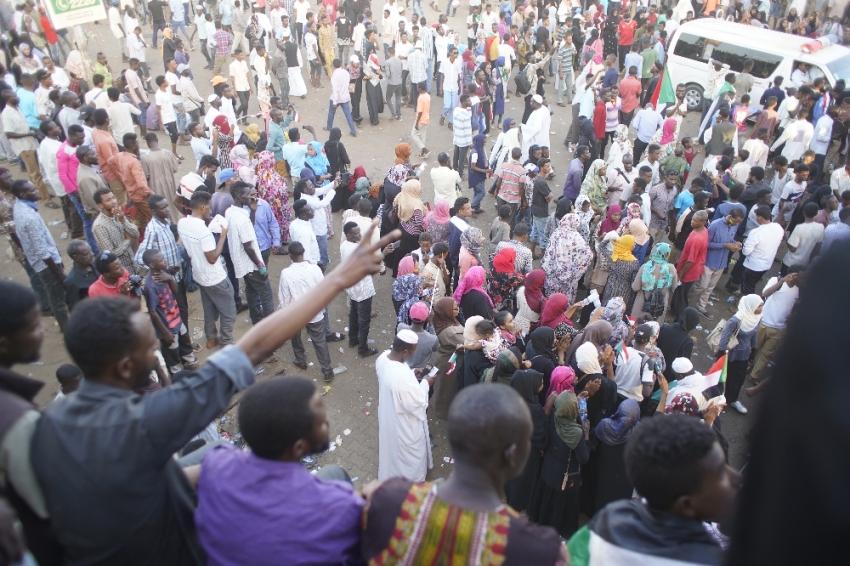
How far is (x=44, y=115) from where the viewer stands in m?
10.2

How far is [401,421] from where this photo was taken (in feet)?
16.1

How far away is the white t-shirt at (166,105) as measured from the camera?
11.1 m

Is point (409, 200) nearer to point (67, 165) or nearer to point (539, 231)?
point (539, 231)

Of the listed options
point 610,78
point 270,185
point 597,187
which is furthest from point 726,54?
point 270,185

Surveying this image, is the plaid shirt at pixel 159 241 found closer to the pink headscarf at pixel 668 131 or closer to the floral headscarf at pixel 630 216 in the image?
the floral headscarf at pixel 630 216

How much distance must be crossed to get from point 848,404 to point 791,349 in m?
0.11

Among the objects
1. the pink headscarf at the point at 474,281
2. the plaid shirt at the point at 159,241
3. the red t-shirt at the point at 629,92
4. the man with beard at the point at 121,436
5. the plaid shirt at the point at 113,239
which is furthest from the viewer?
the red t-shirt at the point at 629,92

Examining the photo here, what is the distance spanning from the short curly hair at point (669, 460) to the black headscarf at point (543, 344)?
3.33 metres

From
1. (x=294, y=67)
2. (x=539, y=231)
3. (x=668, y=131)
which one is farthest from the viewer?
(x=294, y=67)

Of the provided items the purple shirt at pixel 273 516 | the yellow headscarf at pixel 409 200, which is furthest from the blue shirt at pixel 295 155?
the purple shirt at pixel 273 516

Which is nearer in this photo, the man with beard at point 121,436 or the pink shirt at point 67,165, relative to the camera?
the man with beard at point 121,436

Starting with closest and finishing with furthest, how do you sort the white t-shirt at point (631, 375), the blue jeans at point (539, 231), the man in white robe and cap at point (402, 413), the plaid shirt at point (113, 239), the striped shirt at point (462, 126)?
1. the man in white robe and cap at point (402, 413)
2. the white t-shirt at point (631, 375)
3. the plaid shirt at point (113, 239)
4. the blue jeans at point (539, 231)
5. the striped shirt at point (462, 126)

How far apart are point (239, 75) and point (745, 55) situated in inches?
421

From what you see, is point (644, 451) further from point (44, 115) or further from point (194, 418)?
point (44, 115)
